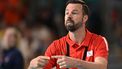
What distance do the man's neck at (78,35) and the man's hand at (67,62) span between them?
0.69 meters

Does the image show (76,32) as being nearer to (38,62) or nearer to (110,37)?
(38,62)

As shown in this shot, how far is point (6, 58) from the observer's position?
1195 centimetres

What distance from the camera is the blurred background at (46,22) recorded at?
15352mm

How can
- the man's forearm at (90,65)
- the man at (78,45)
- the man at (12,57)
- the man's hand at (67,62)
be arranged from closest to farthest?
the man's hand at (67,62) < the man's forearm at (90,65) < the man at (78,45) < the man at (12,57)

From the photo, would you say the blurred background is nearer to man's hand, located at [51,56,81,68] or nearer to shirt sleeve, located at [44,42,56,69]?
shirt sleeve, located at [44,42,56,69]

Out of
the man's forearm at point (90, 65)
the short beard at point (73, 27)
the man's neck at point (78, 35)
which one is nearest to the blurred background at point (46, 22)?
the man's neck at point (78, 35)

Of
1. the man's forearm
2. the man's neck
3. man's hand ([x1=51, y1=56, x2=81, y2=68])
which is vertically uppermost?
the man's neck

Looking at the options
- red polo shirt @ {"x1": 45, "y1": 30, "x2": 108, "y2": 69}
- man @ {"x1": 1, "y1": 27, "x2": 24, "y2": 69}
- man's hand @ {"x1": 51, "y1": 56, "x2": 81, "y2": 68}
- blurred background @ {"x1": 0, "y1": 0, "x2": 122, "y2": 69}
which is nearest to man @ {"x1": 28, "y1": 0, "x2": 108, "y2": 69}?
red polo shirt @ {"x1": 45, "y1": 30, "x2": 108, "y2": 69}

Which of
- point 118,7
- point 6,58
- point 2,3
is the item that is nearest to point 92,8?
point 118,7

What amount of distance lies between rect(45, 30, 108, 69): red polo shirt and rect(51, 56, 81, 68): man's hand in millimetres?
534

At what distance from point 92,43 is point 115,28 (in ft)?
24.7

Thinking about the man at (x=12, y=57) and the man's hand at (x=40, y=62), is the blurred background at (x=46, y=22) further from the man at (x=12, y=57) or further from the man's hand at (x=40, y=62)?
the man's hand at (x=40, y=62)

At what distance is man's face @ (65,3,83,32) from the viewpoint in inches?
328

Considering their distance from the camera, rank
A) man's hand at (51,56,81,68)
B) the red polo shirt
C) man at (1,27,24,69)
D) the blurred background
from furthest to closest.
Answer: the blurred background → man at (1,27,24,69) → the red polo shirt → man's hand at (51,56,81,68)
